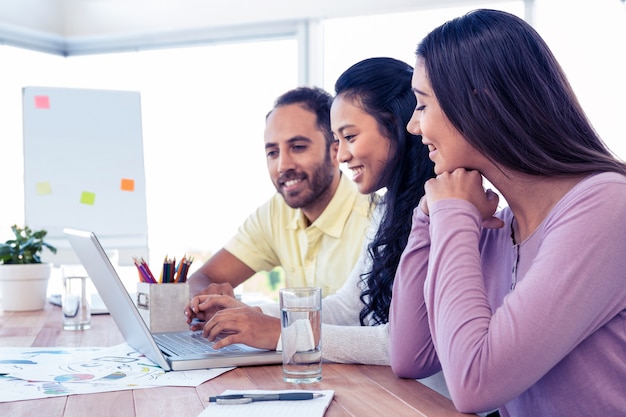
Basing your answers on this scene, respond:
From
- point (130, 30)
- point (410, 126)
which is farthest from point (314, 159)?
point (130, 30)

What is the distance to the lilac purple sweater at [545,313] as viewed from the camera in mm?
955

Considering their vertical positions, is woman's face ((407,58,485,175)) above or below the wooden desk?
above

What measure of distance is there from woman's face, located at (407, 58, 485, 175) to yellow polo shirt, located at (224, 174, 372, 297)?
0.85 m

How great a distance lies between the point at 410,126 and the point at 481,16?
23 centimetres

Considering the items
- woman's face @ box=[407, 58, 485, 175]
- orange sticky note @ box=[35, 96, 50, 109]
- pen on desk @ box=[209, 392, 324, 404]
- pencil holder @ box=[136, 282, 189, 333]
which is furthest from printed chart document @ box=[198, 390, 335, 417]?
orange sticky note @ box=[35, 96, 50, 109]

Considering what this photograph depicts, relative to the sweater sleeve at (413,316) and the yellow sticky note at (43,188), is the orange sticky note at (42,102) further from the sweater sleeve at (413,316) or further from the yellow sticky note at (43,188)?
the sweater sleeve at (413,316)

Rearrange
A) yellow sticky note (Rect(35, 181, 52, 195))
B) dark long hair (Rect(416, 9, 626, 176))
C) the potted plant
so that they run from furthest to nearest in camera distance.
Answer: yellow sticky note (Rect(35, 181, 52, 195)) → the potted plant → dark long hair (Rect(416, 9, 626, 176))

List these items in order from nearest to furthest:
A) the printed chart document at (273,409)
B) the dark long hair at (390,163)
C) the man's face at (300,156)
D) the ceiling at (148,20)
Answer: the printed chart document at (273,409)
the dark long hair at (390,163)
the man's face at (300,156)
the ceiling at (148,20)

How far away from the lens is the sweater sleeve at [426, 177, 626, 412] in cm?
Result: 95

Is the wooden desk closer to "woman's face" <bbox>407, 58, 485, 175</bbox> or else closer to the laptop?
the laptop

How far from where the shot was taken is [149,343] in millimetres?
1246

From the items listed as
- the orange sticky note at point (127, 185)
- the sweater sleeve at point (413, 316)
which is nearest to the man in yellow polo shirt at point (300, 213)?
the orange sticky note at point (127, 185)

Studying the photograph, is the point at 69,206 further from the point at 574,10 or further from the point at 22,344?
the point at 574,10

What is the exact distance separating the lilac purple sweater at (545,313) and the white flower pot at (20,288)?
1460 millimetres
